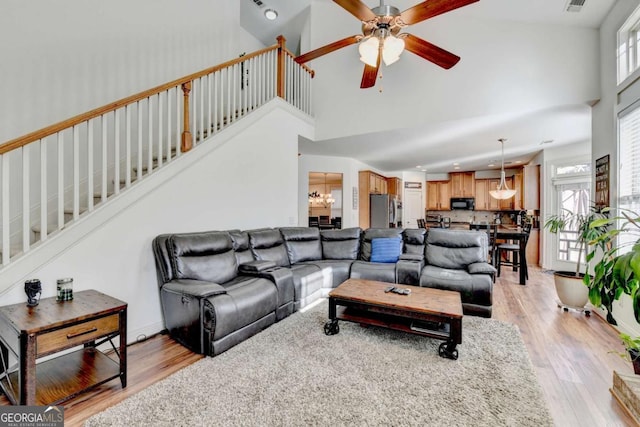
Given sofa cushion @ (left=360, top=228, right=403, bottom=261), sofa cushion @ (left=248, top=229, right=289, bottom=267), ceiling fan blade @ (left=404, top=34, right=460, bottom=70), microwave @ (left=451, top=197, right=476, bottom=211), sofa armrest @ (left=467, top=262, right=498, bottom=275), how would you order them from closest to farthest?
ceiling fan blade @ (left=404, top=34, right=460, bottom=70)
sofa armrest @ (left=467, top=262, right=498, bottom=275)
sofa cushion @ (left=248, top=229, right=289, bottom=267)
sofa cushion @ (left=360, top=228, right=403, bottom=261)
microwave @ (left=451, top=197, right=476, bottom=211)

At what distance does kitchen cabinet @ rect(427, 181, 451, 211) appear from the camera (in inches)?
367

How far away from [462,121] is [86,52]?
485 centimetres

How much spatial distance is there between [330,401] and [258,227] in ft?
9.48

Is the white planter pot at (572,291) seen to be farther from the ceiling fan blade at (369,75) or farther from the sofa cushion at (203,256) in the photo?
the sofa cushion at (203,256)

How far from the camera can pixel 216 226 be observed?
361 centimetres

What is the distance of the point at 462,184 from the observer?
29.7 ft

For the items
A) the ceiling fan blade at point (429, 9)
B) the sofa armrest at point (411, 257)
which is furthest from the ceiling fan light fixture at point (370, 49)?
the sofa armrest at point (411, 257)

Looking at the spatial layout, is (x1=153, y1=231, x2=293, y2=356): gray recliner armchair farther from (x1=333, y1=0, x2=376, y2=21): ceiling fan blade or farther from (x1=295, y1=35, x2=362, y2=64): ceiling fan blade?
(x1=333, y1=0, x2=376, y2=21): ceiling fan blade

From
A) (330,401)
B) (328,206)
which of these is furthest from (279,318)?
(328,206)

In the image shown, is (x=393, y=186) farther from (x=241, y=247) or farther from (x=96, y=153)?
(x=96, y=153)

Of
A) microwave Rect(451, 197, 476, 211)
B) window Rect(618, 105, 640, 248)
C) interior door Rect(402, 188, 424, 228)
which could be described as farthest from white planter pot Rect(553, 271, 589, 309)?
interior door Rect(402, 188, 424, 228)

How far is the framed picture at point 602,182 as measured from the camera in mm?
3188

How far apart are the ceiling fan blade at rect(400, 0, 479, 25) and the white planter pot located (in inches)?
128

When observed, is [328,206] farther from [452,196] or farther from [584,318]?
[584,318]
